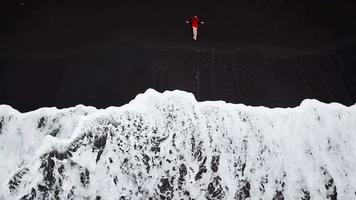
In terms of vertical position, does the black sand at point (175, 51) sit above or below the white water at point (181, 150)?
above

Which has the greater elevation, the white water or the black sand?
the black sand

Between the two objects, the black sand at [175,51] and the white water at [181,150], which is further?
the black sand at [175,51]

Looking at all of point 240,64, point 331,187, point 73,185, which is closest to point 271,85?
point 240,64

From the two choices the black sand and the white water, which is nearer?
the white water

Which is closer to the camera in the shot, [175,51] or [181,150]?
[181,150]
